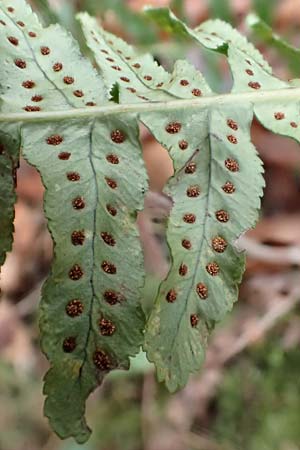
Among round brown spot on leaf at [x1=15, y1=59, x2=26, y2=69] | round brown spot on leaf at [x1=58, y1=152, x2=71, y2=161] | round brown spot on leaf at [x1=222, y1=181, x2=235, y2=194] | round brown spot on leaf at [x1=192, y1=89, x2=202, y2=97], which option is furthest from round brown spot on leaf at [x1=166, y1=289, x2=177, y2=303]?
round brown spot on leaf at [x1=15, y1=59, x2=26, y2=69]

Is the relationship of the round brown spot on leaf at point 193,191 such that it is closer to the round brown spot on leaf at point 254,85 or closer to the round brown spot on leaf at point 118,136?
the round brown spot on leaf at point 118,136

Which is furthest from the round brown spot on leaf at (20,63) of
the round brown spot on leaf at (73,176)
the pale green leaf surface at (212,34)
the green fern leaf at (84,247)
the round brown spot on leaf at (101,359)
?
the round brown spot on leaf at (101,359)

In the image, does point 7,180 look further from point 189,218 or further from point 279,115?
point 279,115

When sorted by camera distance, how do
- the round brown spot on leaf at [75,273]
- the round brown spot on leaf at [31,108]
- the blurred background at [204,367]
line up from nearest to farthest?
the round brown spot on leaf at [75,273], the round brown spot on leaf at [31,108], the blurred background at [204,367]

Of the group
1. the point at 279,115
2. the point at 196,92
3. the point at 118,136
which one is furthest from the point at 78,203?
the point at 279,115

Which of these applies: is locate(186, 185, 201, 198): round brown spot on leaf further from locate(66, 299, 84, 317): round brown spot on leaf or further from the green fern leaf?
locate(66, 299, 84, 317): round brown spot on leaf

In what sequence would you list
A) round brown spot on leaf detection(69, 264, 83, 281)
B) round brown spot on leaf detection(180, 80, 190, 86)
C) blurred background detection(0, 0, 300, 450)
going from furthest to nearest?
1. blurred background detection(0, 0, 300, 450)
2. round brown spot on leaf detection(180, 80, 190, 86)
3. round brown spot on leaf detection(69, 264, 83, 281)

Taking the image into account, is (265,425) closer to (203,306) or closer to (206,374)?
(206,374)
